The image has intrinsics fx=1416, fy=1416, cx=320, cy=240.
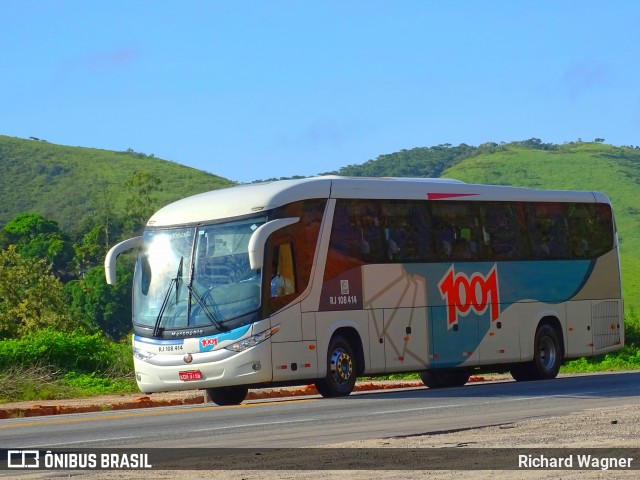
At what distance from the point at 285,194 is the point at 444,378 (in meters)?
7.55

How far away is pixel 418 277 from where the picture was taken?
2531 cm

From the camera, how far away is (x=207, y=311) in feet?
73.0

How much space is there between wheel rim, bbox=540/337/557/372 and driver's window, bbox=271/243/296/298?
7.84 meters

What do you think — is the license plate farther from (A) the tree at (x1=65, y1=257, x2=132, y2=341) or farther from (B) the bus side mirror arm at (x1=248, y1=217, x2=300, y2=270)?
(A) the tree at (x1=65, y1=257, x2=132, y2=341)

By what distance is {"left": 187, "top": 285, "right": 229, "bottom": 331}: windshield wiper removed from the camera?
22094 millimetres

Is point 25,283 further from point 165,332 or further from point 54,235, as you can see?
point 165,332

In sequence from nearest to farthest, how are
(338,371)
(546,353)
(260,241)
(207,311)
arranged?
(260,241) < (207,311) < (338,371) < (546,353)

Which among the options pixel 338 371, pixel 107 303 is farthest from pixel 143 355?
pixel 107 303

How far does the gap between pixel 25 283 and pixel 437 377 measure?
187ft

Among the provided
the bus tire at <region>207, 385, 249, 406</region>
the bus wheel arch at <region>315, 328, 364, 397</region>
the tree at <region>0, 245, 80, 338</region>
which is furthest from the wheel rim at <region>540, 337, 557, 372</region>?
the tree at <region>0, 245, 80, 338</region>

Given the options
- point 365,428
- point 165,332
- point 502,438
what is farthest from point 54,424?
point 502,438

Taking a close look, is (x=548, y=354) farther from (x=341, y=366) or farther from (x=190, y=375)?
(x=190, y=375)

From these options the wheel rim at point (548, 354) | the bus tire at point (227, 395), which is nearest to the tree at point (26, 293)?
the wheel rim at point (548, 354)

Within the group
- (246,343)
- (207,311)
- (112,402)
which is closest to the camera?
(246,343)
